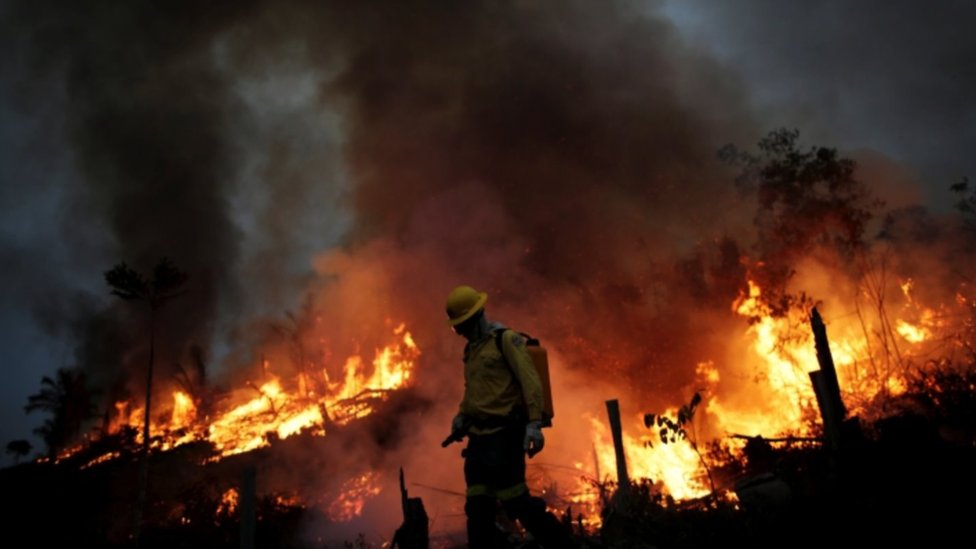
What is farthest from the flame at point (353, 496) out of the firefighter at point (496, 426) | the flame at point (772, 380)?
the firefighter at point (496, 426)

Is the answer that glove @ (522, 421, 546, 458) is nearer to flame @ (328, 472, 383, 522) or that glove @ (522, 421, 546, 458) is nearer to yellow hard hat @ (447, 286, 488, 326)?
yellow hard hat @ (447, 286, 488, 326)

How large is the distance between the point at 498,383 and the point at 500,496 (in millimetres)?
813

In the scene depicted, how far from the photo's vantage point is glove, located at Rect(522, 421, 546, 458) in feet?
12.6

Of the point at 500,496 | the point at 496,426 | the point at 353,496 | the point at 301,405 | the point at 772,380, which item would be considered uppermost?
the point at 301,405

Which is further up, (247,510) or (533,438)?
(533,438)

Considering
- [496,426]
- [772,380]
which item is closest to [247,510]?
[496,426]

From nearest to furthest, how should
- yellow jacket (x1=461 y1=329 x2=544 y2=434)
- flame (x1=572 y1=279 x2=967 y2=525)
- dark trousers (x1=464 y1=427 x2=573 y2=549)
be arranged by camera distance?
dark trousers (x1=464 y1=427 x2=573 y2=549)
yellow jacket (x1=461 y1=329 x2=544 y2=434)
flame (x1=572 y1=279 x2=967 y2=525)

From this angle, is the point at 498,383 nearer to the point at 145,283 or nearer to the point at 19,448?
the point at 145,283

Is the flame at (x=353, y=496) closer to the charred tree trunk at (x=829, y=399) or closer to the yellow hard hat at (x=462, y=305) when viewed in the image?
the charred tree trunk at (x=829, y=399)

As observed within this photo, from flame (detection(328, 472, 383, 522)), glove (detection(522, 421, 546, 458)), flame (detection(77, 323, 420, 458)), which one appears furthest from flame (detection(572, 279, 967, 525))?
glove (detection(522, 421, 546, 458))

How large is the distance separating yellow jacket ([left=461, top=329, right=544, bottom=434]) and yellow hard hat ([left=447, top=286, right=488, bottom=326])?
254 millimetres

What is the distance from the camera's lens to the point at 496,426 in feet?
13.5

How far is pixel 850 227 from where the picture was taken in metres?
19.3

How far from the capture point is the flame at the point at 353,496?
16.2m
